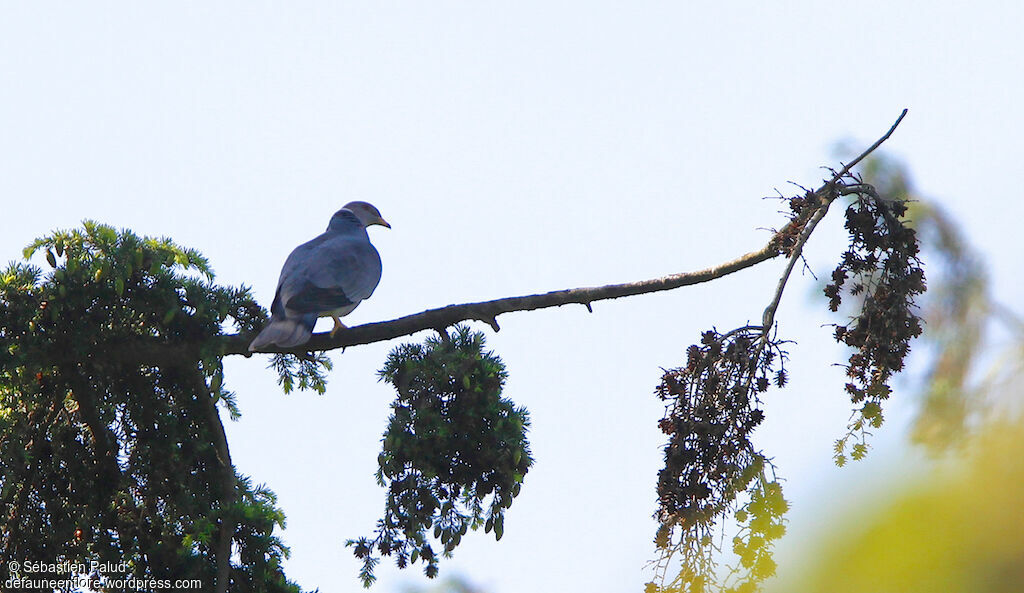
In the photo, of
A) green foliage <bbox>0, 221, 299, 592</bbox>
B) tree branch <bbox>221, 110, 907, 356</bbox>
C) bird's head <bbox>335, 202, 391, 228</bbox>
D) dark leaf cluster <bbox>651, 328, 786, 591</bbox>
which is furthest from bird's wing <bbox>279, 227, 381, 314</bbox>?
dark leaf cluster <bbox>651, 328, 786, 591</bbox>

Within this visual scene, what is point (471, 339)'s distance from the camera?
418 centimetres

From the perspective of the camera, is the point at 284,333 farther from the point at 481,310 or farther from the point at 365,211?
the point at 365,211

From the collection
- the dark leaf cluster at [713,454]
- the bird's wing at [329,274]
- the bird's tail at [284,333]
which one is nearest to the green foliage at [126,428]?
the bird's tail at [284,333]

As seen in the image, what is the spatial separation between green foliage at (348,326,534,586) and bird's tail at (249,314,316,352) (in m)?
0.43

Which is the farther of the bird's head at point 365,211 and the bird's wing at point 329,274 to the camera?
the bird's head at point 365,211

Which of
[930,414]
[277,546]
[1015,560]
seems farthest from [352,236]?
[1015,560]

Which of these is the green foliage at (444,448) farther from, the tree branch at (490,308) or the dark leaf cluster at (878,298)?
the dark leaf cluster at (878,298)

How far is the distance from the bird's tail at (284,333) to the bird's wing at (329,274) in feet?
0.63

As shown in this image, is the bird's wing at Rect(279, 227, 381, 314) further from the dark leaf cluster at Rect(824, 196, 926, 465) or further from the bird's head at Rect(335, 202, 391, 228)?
the dark leaf cluster at Rect(824, 196, 926, 465)

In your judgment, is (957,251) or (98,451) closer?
(98,451)

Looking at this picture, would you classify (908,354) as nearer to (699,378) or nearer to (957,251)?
(699,378)

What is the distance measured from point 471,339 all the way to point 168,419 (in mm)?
1218

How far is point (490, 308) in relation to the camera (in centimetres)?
414

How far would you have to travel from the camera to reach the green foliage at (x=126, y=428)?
13.1 ft
